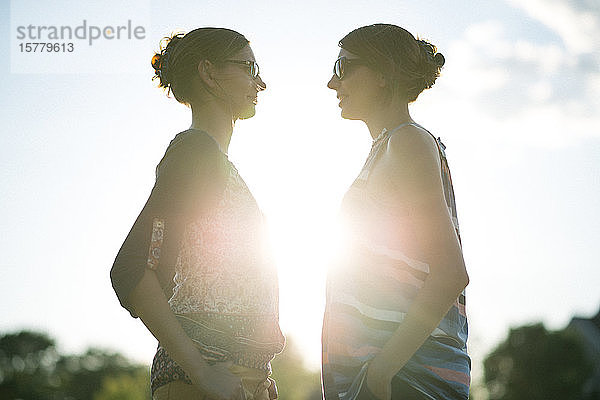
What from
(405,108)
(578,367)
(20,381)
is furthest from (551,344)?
(20,381)

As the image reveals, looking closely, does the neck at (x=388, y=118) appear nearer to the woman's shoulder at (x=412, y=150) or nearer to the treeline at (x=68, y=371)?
the woman's shoulder at (x=412, y=150)

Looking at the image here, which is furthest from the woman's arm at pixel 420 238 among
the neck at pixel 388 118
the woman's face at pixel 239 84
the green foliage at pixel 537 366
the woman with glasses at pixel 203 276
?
the green foliage at pixel 537 366

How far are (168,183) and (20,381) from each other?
310 ft

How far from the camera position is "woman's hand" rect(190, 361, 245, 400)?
3.00 meters

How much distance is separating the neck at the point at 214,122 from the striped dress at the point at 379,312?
2.73ft

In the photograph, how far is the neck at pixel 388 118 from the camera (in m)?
3.72

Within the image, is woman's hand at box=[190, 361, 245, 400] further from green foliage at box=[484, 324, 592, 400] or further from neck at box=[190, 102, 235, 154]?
green foliage at box=[484, 324, 592, 400]

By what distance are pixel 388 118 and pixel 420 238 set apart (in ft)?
2.86

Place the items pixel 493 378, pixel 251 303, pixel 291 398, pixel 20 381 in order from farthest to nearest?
pixel 20 381
pixel 291 398
pixel 493 378
pixel 251 303

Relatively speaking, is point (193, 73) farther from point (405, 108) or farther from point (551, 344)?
point (551, 344)

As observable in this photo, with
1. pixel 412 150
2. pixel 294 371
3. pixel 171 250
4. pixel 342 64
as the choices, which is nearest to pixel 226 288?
pixel 171 250

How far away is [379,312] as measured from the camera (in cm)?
325

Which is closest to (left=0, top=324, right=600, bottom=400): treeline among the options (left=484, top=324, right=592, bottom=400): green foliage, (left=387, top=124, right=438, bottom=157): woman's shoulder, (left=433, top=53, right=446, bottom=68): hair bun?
(left=484, top=324, right=592, bottom=400): green foliage

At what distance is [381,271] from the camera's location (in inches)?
129
